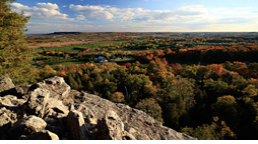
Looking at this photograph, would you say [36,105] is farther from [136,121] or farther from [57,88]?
[136,121]

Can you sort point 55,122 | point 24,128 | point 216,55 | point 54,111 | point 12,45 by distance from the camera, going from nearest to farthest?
point 24,128 → point 55,122 → point 54,111 → point 12,45 → point 216,55

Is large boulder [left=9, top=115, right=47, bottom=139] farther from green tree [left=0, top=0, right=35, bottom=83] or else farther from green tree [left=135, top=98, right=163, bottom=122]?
green tree [left=135, top=98, right=163, bottom=122]

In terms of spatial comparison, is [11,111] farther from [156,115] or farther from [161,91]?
[161,91]

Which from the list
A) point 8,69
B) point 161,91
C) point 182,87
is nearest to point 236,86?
point 182,87

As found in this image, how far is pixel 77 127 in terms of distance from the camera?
27.4 feet

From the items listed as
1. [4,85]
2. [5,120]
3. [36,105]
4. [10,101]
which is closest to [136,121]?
[36,105]

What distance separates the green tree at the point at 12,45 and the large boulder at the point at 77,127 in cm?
1507

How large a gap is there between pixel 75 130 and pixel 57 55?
477 feet

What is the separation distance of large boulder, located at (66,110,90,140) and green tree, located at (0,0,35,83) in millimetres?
15072

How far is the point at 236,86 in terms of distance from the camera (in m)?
30.4

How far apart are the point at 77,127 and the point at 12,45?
19.1 metres

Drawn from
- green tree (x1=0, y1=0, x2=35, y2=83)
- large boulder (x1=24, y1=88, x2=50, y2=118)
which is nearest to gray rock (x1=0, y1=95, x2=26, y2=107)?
large boulder (x1=24, y1=88, x2=50, y2=118)

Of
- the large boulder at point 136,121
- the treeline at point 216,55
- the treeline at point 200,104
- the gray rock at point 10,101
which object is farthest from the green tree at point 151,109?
the treeline at point 216,55

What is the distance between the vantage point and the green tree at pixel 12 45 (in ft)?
57.4
